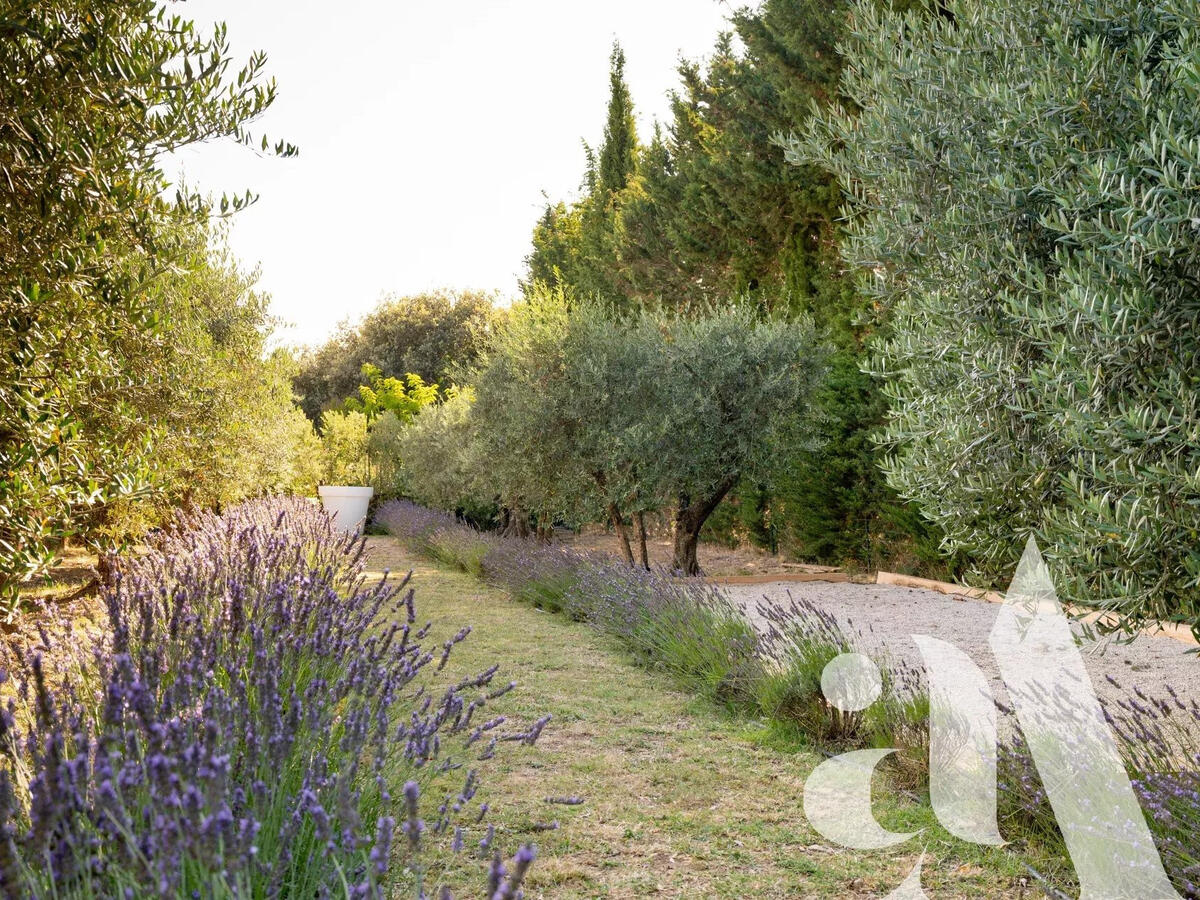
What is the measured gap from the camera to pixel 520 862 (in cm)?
130

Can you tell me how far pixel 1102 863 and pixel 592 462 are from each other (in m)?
10.00

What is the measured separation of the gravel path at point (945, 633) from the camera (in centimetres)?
619

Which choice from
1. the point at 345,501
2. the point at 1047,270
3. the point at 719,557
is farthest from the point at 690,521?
the point at 345,501

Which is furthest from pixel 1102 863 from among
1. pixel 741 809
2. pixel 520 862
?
pixel 520 862

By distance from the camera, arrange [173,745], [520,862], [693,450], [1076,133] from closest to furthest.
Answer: [520,862], [173,745], [1076,133], [693,450]

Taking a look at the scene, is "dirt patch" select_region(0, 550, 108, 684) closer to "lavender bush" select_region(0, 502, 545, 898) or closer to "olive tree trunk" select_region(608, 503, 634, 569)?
"lavender bush" select_region(0, 502, 545, 898)

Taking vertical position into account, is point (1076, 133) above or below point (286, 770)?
above

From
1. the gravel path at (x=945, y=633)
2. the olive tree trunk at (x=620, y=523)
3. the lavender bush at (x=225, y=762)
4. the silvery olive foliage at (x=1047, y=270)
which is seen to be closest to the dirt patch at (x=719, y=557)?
the olive tree trunk at (x=620, y=523)

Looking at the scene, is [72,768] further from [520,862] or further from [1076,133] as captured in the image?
[1076,133]

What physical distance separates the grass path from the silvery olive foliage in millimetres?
1367
